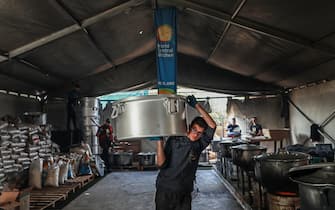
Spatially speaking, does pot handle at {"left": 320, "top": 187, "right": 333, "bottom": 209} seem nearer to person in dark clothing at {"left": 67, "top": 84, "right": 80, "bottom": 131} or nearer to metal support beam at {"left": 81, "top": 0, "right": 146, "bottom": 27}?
metal support beam at {"left": 81, "top": 0, "right": 146, "bottom": 27}

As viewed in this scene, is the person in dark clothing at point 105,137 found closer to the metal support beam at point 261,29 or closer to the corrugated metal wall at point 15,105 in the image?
the corrugated metal wall at point 15,105

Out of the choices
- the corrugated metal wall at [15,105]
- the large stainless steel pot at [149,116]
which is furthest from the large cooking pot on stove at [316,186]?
the corrugated metal wall at [15,105]

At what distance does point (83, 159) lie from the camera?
8.23 meters

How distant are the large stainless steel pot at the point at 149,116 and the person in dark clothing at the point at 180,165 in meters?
0.47

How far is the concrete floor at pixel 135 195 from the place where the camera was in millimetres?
5391

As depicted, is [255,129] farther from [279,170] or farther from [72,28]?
[279,170]

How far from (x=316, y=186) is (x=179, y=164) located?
1118 millimetres

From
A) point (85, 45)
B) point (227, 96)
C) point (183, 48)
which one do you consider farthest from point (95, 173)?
point (227, 96)

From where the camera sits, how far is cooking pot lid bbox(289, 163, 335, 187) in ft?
7.13

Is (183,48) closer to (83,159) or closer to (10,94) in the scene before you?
(83,159)

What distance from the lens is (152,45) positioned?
30.3 feet

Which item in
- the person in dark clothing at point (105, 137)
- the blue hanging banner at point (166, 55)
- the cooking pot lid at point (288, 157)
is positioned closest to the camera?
the cooking pot lid at point (288, 157)

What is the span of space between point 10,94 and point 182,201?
18.4 feet

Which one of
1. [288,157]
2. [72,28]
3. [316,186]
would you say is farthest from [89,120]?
[316,186]
